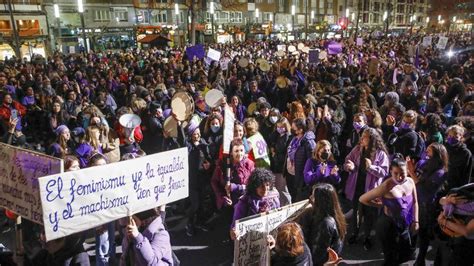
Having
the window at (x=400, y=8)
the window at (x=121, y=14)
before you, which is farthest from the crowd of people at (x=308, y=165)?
the window at (x=400, y=8)

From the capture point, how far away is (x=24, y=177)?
12.0ft

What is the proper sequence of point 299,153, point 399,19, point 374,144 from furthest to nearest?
point 399,19 → point 299,153 → point 374,144

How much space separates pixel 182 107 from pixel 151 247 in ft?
13.1

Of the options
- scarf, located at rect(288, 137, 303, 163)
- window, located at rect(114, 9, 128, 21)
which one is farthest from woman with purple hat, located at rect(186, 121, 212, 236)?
window, located at rect(114, 9, 128, 21)

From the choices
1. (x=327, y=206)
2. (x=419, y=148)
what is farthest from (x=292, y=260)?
(x=419, y=148)

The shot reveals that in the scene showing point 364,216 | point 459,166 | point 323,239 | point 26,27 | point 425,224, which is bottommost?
point 364,216

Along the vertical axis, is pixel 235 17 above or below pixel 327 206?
above

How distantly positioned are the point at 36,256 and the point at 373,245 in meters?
4.34

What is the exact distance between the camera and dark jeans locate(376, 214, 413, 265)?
4.50m

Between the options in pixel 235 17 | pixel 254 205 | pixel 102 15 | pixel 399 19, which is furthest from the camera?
pixel 399 19

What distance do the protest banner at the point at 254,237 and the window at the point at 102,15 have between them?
43.2 m

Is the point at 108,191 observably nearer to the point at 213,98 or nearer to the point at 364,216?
the point at 364,216

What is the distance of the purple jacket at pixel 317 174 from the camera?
520 cm

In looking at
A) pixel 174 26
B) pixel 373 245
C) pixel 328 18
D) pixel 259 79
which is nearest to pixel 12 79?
pixel 259 79
